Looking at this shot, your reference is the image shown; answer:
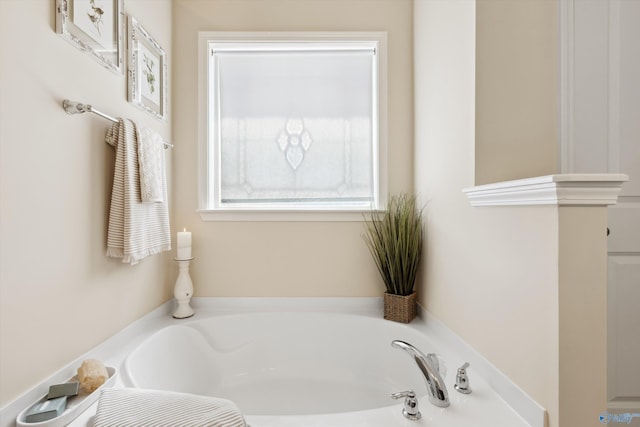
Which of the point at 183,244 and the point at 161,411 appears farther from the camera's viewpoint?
the point at 183,244

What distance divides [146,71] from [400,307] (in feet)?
5.63

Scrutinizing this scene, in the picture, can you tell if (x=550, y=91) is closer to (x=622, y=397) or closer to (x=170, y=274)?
(x=622, y=397)

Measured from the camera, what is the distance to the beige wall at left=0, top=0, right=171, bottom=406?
2.62 ft

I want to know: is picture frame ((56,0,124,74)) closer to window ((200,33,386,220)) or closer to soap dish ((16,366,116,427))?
window ((200,33,386,220))

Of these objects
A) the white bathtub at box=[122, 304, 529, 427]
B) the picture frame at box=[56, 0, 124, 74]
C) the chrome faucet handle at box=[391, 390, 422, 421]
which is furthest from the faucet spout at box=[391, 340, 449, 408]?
the picture frame at box=[56, 0, 124, 74]

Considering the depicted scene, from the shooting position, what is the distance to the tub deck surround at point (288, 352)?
1.29 meters

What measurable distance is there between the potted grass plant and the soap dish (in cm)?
124

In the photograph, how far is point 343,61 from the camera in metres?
1.87

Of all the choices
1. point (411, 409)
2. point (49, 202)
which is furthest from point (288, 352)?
point (49, 202)

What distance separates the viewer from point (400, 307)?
158 centimetres

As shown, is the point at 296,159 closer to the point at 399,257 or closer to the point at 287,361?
the point at 399,257

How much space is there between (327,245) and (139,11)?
1487 mm

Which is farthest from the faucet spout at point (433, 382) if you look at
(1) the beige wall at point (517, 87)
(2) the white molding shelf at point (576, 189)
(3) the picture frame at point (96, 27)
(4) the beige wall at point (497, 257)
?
(3) the picture frame at point (96, 27)

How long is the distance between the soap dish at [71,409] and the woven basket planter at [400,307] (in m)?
1.21
